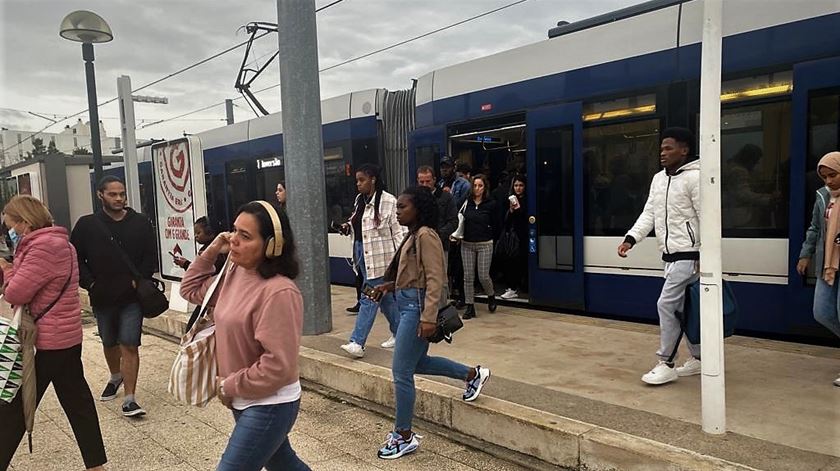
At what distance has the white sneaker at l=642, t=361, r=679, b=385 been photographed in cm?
432

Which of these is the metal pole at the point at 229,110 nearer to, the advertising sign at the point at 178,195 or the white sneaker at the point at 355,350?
the advertising sign at the point at 178,195

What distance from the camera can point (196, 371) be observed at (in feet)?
8.31

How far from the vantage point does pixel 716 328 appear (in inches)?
132

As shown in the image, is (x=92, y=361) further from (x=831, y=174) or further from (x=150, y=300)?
(x=831, y=174)

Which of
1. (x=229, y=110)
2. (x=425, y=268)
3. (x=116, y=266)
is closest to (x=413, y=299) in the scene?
(x=425, y=268)

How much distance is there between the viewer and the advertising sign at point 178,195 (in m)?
7.56

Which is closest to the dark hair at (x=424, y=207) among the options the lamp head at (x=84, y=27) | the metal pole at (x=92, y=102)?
the lamp head at (x=84, y=27)

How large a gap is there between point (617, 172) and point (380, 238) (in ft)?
8.39

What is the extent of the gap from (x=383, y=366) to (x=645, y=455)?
2506mm

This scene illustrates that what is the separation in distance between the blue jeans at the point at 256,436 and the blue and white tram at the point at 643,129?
450 centimetres

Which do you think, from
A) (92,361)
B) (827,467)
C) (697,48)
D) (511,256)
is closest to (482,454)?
(827,467)

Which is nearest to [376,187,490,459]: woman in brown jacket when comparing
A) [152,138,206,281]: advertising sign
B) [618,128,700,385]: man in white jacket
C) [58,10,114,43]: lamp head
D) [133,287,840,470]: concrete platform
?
[133,287,840,470]: concrete platform

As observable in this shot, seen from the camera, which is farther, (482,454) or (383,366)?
(383,366)

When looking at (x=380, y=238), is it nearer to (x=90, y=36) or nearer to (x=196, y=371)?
(x=196, y=371)
